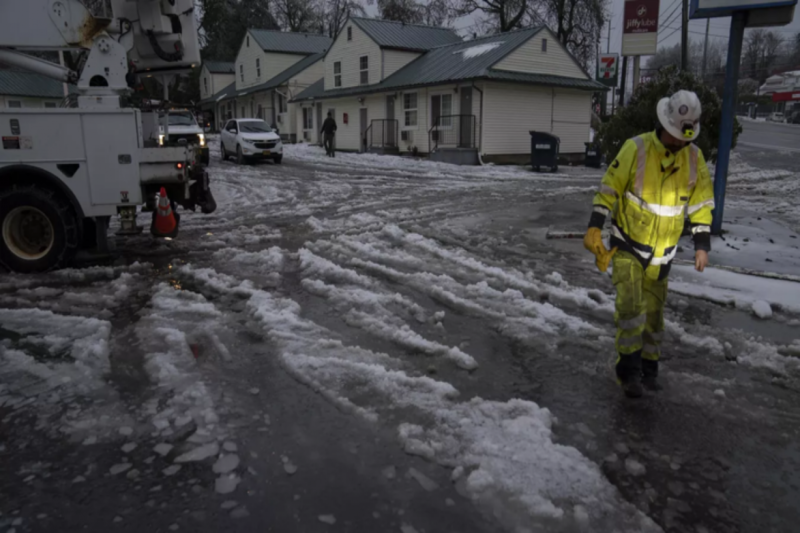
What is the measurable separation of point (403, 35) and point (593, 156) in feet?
43.0

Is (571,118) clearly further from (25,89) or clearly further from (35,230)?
(25,89)

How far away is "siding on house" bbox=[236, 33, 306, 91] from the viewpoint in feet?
152

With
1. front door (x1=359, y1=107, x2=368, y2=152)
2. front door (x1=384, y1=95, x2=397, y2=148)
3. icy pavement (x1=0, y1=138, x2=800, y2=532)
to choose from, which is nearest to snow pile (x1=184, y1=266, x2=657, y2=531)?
icy pavement (x1=0, y1=138, x2=800, y2=532)

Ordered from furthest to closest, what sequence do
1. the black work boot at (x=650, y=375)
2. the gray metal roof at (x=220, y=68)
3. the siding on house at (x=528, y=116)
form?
the gray metal roof at (x=220, y=68) → the siding on house at (x=528, y=116) → the black work boot at (x=650, y=375)

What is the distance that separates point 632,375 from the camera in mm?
4238

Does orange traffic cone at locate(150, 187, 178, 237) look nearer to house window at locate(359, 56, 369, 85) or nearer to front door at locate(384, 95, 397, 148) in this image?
front door at locate(384, 95, 397, 148)

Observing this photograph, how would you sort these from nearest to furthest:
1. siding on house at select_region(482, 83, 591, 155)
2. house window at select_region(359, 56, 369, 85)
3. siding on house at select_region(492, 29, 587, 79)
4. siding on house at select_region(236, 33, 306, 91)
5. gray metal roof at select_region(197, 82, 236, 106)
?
siding on house at select_region(482, 83, 591, 155), siding on house at select_region(492, 29, 587, 79), house window at select_region(359, 56, 369, 85), siding on house at select_region(236, 33, 306, 91), gray metal roof at select_region(197, 82, 236, 106)

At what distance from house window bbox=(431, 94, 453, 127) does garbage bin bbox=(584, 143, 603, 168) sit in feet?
19.5

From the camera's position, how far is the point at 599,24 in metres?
43.2

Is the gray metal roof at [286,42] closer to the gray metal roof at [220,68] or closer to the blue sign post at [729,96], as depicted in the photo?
the gray metal roof at [220,68]

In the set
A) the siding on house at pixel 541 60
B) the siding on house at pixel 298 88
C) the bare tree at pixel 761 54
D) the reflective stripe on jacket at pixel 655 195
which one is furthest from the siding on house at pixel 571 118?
the bare tree at pixel 761 54

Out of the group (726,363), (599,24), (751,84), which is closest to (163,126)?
(726,363)

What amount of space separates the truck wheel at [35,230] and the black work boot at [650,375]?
6.71m

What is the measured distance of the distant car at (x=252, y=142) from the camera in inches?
974
